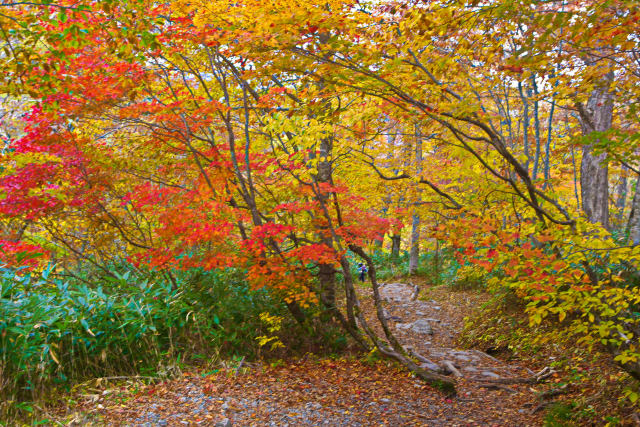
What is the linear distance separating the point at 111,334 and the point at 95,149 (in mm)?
2950

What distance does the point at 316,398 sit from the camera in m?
5.05

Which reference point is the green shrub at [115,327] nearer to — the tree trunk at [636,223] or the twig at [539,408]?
the twig at [539,408]

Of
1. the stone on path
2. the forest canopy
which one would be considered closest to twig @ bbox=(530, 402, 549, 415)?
the forest canopy

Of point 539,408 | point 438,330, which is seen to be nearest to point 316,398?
point 539,408

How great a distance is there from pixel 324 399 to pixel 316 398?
10 cm

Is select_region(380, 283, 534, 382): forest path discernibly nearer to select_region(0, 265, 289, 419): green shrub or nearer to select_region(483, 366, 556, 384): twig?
select_region(483, 366, 556, 384): twig

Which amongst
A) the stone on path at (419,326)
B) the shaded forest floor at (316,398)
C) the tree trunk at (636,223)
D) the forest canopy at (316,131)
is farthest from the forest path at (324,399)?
the tree trunk at (636,223)

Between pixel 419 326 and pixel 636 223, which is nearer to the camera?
pixel 636 223

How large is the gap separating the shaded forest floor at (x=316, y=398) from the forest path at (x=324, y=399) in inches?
0.4

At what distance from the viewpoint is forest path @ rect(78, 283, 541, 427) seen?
432 centimetres

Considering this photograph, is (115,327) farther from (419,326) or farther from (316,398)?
(419,326)

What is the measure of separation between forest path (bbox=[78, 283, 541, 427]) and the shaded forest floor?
0.01 m

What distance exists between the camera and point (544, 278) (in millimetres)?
3441

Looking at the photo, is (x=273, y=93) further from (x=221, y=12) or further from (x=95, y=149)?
(x=95, y=149)
